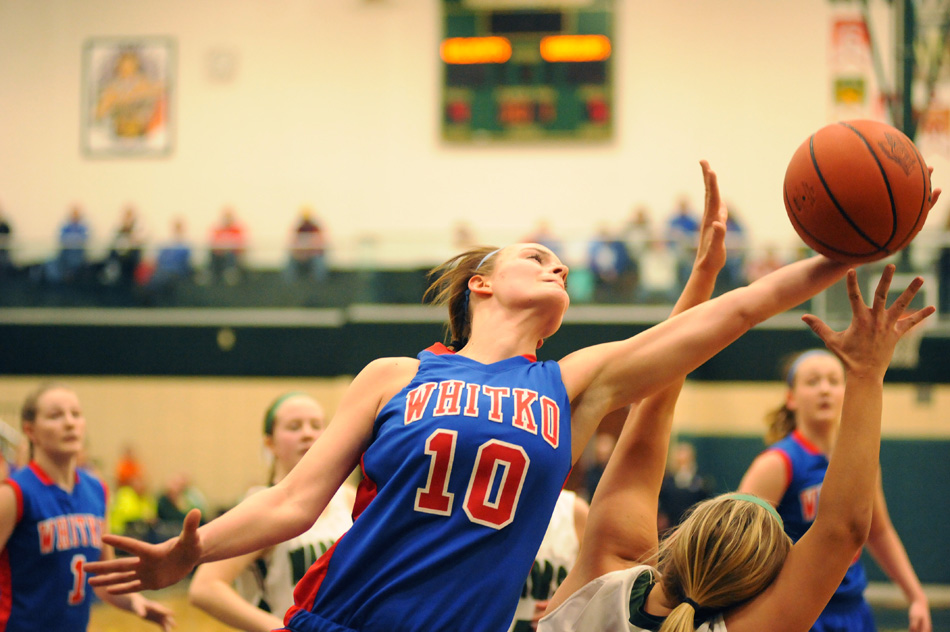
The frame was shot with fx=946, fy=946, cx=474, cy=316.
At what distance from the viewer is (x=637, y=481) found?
235 cm

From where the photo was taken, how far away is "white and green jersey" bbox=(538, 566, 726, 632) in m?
2.08

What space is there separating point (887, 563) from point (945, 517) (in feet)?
26.2

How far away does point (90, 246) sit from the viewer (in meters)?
13.1

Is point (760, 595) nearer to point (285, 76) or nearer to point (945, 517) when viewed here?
point (945, 517)

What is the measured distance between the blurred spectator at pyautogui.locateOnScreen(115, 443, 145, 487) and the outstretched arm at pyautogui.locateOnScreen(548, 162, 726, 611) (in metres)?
11.5

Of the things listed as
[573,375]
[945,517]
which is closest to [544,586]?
[573,375]

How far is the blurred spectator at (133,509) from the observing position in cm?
1155

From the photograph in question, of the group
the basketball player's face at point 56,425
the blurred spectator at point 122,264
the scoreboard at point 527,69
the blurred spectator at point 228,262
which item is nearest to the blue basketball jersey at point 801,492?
the basketball player's face at point 56,425

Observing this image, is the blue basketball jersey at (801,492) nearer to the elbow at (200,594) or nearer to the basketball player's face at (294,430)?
the basketball player's face at (294,430)

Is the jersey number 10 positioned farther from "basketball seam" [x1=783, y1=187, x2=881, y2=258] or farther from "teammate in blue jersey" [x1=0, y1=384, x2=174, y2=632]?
"teammate in blue jersey" [x1=0, y1=384, x2=174, y2=632]

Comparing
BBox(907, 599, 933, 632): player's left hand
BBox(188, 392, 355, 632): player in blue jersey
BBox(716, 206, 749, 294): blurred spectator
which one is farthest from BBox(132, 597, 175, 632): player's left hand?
BBox(716, 206, 749, 294): blurred spectator

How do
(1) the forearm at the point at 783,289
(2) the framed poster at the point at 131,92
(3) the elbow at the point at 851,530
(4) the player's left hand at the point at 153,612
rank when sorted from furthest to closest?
(2) the framed poster at the point at 131,92 < (4) the player's left hand at the point at 153,612 < (1) the forearm at the point at 783,289 < (3) the elbow at the point at 851,530

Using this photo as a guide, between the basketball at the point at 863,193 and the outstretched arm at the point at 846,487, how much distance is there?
290 mm

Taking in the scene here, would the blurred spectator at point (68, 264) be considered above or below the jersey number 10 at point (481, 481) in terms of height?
above
